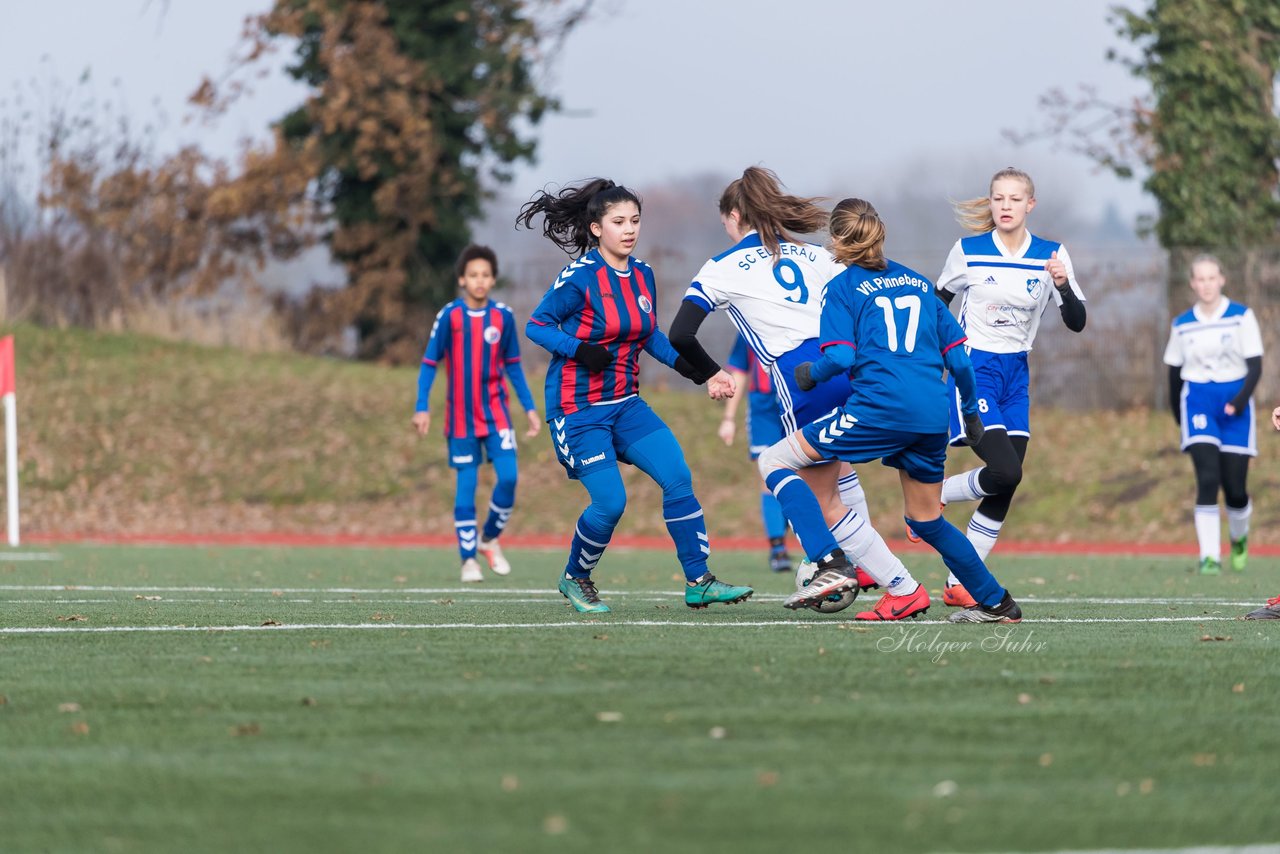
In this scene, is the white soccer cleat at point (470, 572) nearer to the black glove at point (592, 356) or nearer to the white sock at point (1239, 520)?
the black glove at point (592, 356)

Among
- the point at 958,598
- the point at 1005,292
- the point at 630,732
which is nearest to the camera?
the point at 630,732

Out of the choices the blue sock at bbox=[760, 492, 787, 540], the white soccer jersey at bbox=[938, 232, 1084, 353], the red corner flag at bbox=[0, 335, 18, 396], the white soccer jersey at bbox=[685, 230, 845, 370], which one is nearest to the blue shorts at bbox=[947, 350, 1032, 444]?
the white soccer jersey at bbox=[938, 232, 1084, 353]

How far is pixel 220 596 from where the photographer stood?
9984mm

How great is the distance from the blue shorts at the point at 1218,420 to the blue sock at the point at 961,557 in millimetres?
6024

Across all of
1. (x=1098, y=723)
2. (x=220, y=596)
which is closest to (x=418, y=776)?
(x=1098, y=723)

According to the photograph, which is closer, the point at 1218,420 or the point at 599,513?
the point at 599,513

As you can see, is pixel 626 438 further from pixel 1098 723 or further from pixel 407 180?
pixel 407 180

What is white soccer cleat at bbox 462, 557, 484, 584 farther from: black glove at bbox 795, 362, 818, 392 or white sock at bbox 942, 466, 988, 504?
black glove at bbox 795, 362, 818, 392

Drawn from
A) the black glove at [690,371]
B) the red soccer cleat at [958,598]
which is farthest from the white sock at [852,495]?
the black glove at [690,371]

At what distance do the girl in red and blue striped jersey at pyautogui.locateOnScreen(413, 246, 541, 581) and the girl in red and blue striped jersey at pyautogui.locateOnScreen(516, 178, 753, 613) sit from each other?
4.16 meters

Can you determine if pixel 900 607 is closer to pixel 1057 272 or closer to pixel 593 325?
pixel 593 325

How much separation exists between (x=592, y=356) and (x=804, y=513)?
3.91ft

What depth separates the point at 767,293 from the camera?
8.24m

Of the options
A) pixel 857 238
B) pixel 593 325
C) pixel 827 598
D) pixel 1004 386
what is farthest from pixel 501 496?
pixel 857 238
